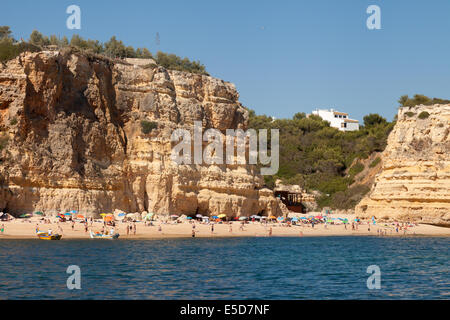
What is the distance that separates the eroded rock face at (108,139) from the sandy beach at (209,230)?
2477mm

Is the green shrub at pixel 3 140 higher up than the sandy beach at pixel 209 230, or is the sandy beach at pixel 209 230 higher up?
the green shrub at pixel 3 140

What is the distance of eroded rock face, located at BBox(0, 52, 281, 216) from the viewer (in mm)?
37500

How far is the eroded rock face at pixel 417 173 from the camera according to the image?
1837 inches

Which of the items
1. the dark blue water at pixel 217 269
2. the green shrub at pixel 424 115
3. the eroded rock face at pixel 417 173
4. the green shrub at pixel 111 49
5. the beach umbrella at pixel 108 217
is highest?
the green shrub at pixel 111 49

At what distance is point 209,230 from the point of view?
40.0 metres

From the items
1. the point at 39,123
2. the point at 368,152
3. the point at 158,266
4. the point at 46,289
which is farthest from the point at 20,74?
the point at 368,152

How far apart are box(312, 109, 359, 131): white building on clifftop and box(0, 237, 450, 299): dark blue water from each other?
7129 centimetres

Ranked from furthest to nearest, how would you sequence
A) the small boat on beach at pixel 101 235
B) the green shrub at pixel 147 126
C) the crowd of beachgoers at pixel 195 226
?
the green shrub at pixel 147 126, the crowd of beachgoers at pixel 195 226, the small boat on beach at pixel 101 235

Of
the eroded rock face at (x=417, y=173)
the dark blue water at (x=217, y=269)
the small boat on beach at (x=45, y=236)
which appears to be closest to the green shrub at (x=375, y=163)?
the eroded rock face at (x=417, y=173)

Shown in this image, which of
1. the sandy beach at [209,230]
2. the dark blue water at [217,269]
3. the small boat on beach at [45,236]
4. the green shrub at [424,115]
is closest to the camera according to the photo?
the dark blue water at [217,269]

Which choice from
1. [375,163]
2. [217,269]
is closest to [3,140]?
[217,269]

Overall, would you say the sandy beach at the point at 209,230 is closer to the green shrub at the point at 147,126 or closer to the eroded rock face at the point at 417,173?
the eroded rock face at the point at 417,173

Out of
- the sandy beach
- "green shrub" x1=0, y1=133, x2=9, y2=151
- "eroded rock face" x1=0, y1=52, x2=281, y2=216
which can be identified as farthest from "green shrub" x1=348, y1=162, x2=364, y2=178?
"green shrub" x1=0, y1=133, x2=9, y2=151
